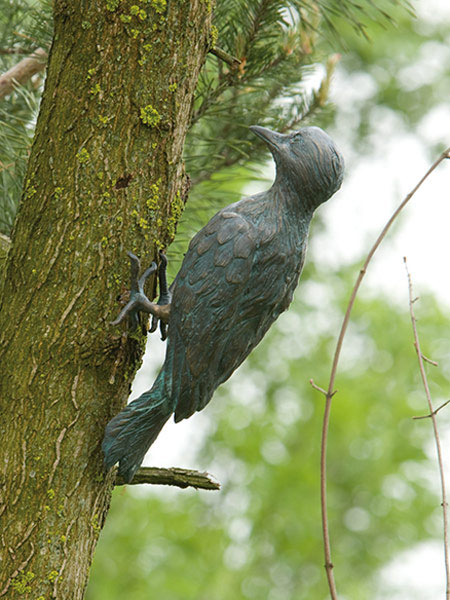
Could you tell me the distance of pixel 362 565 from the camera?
7.28 metres

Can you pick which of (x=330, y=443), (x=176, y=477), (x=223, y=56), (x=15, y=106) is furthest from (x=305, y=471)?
(x=223, y=56)

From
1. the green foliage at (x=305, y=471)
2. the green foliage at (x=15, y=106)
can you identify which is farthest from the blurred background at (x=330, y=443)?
the green foliage at (x=15, y=106)

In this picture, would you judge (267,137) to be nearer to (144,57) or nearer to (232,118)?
(144,57)

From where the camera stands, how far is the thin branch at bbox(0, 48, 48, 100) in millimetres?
2033

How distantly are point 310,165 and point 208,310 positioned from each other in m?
0.38

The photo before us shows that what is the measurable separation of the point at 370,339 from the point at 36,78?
19.3ft

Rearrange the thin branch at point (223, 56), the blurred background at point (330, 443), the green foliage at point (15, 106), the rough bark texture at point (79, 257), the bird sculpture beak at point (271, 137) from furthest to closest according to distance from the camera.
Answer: the blurred background at point (330, 443), the green foliage at point (15, 106), the thin branch at point (223, 56), the bird sculpture beak at point (271, 137), the rough bark texture at point (79, 257)

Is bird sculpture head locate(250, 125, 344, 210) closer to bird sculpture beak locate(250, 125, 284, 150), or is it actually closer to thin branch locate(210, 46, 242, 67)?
bird sculpture beak locate(250, 125, 284, 150)

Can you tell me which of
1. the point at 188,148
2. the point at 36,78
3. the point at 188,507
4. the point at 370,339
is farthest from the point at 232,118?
the point at 370,339

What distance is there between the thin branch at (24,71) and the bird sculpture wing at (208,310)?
0.86 m

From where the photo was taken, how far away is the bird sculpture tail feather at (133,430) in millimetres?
1494

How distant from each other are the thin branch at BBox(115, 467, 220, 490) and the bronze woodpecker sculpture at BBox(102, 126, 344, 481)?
0.10m

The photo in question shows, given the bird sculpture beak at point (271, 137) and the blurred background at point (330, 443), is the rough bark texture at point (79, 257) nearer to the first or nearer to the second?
the bird sculpture beak at point (271, 137)

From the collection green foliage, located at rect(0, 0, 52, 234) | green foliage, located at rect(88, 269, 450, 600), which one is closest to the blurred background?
green foliage, located at rect(88, 269, 450, 600)
